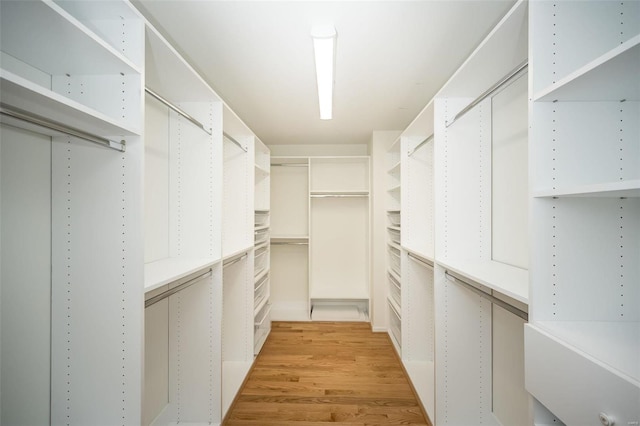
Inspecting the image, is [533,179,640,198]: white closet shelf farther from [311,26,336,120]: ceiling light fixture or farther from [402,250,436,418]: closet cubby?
[402,250,436,418]: closet cubby

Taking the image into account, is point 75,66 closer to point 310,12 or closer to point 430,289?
point 310,12

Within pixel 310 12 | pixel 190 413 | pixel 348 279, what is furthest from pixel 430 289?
pixel 310 12

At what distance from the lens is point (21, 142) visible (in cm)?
102

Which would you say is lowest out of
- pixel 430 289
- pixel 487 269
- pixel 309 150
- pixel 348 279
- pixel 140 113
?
pixel 348 279

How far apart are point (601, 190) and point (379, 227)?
279cm

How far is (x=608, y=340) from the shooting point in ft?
2.67

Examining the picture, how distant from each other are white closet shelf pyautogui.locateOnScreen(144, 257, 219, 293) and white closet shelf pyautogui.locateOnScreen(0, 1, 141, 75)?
86 centimetres

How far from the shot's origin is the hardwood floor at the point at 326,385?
198cm

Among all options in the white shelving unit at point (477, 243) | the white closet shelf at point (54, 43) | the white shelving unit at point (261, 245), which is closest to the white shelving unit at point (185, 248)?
the white closet shelf at point (54, 43)

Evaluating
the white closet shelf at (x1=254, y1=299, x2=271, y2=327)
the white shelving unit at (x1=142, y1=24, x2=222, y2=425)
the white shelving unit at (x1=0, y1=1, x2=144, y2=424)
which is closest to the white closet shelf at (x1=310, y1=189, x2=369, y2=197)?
the white closet shelf at (x1=254, y1=299, x2=271, y2=327)

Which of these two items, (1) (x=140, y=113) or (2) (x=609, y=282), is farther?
(1) (x=140, y=113)

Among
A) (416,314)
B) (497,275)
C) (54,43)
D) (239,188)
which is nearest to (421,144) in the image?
(497,275)

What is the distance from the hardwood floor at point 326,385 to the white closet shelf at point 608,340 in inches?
59.5

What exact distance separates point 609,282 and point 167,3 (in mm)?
2221
